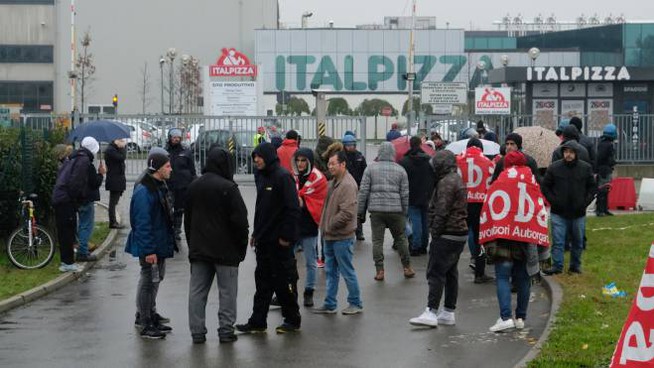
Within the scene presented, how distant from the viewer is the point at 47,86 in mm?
80938

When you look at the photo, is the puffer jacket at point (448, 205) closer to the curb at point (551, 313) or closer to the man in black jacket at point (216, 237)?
the curb at point (551, 313)

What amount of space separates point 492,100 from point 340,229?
27.5m

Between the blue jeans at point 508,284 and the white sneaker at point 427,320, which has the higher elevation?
the blue jeans at point 508,284

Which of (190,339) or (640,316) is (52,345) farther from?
(640,316)

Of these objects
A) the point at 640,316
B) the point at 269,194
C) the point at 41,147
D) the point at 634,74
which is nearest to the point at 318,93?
the point at 634,74

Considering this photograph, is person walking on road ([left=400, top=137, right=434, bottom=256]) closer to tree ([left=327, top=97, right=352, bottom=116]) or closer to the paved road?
the paved road

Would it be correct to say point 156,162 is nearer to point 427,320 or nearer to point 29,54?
point 427,320

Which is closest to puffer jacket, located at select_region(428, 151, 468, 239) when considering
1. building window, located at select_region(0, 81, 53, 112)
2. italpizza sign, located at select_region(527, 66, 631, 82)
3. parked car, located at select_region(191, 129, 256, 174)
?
parked car, located at select_region(191, 129, 256, 174)

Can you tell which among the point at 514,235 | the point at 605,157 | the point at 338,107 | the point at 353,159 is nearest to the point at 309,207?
the point at 514,235

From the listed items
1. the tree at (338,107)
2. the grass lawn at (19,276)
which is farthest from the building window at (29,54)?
the grass lawn at (19,276)

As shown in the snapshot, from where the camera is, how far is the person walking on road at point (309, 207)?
13.2 m

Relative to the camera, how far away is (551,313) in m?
12.0

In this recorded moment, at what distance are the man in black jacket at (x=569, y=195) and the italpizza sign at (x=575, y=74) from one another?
21738 mm

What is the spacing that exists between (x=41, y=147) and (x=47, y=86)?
6476cm
